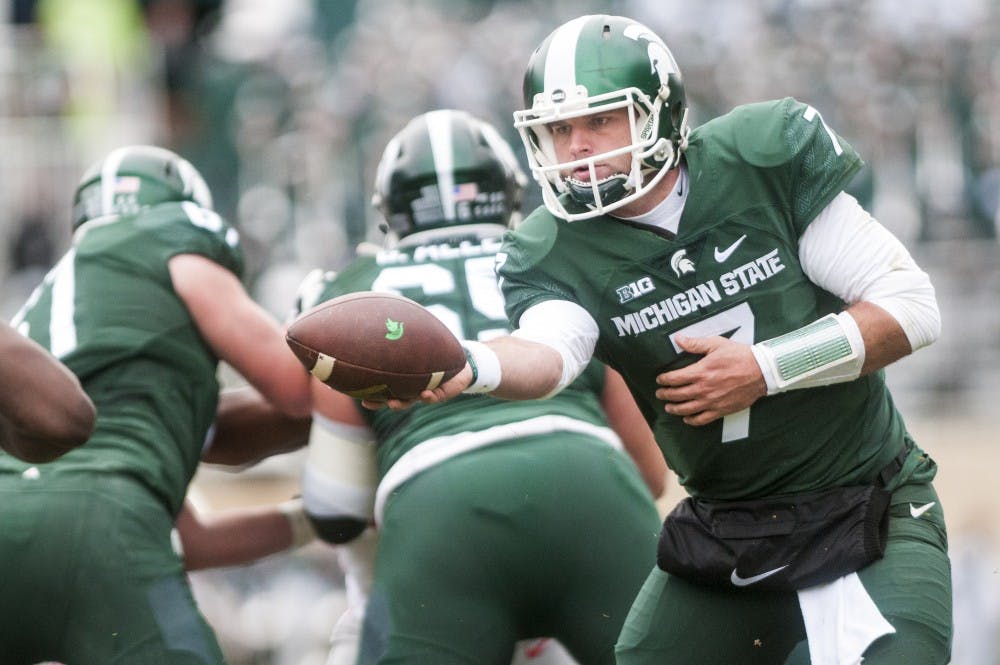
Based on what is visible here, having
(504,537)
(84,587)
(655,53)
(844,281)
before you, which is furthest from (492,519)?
(655,53)

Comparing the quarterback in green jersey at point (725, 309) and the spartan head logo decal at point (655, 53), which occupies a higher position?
the spartan head logo decal at point (655, 53)

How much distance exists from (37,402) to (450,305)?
1520 millimetres

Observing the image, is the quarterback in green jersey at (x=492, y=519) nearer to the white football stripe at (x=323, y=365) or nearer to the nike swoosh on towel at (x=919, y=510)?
the nike swoosh on towel at (x=919, y=510)

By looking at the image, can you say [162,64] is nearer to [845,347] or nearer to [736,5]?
[736,5]

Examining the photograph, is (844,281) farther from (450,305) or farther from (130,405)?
(130,405)


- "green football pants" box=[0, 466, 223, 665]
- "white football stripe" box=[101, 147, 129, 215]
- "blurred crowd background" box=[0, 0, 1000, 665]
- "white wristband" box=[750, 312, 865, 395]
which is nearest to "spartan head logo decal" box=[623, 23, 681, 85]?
"white wristband" box=[750, 312, 865, 395]

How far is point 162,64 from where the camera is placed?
38.9 ft

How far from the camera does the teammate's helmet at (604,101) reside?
353 centimetres

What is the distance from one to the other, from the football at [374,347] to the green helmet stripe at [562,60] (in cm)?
69

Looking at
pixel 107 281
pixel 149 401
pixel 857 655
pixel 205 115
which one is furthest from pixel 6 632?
pixel 205 115

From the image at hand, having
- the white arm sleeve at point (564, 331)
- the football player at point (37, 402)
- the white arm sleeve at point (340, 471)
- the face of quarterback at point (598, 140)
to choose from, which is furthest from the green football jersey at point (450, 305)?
the football player at point (37, 402)

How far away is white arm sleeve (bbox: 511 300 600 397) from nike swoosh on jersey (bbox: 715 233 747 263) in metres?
0.30

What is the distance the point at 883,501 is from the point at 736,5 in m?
8.66

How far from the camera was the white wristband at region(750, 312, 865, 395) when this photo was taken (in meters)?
3.36
